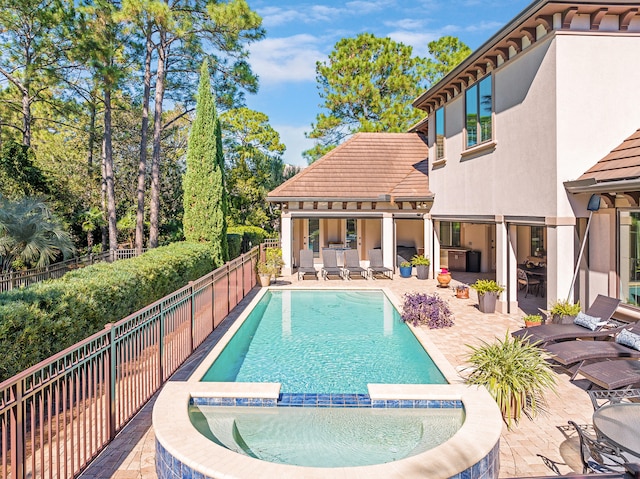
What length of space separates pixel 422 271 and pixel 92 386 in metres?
14.3

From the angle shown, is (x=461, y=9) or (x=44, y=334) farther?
(x=461, y=9)

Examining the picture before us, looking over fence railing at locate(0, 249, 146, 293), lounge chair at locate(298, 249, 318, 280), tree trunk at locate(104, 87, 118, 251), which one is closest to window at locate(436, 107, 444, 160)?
lounge chair at locate(298, 249, 318, 280)

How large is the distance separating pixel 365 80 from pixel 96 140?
818 inches

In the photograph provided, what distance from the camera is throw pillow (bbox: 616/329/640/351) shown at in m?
7.09

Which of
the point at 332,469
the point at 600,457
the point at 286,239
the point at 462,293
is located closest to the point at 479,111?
the point at 462,293

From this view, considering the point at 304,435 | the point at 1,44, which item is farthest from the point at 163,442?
the point at 1,44

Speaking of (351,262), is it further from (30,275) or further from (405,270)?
(30,275)

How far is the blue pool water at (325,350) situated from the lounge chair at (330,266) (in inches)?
190

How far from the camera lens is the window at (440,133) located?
16453 millimetres

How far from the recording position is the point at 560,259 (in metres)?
9.77

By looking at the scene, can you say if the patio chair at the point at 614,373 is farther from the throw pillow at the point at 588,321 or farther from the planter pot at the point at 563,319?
the planter pot at the point at 563,319

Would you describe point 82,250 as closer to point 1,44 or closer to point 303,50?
point 1,44

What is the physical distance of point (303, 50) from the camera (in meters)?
33.2

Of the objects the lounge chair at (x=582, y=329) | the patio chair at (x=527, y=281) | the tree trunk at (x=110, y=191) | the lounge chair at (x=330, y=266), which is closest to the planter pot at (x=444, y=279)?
the patio chair at (x=527, y=281)
